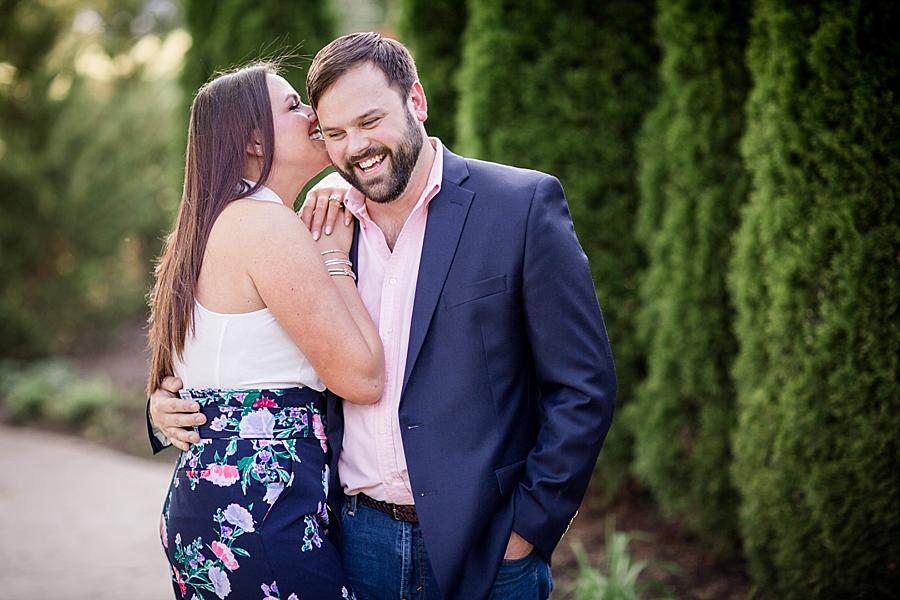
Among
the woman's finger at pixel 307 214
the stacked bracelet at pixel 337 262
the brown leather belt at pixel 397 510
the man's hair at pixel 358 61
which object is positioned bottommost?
the brown leather belt at pixel 397 510

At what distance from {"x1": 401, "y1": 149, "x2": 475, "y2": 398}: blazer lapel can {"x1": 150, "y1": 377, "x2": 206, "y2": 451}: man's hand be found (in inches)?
23.5

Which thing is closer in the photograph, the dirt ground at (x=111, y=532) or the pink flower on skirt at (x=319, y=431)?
the pink flower on skirt at (x=319, y=431)

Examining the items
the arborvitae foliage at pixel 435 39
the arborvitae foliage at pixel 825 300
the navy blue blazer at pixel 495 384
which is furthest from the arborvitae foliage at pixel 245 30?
the navy blue blazer at pixel 495 384

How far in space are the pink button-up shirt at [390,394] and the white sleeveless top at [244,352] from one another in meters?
0.21

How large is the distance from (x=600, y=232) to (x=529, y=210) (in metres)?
2.35

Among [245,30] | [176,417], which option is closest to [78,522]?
[245,30]

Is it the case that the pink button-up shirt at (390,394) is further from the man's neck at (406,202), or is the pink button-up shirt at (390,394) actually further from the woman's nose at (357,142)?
the woman's nose at (357,142)

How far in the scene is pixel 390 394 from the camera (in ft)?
7.62

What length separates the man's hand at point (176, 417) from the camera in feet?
7.67

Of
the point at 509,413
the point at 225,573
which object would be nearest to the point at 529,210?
the point at 509,413

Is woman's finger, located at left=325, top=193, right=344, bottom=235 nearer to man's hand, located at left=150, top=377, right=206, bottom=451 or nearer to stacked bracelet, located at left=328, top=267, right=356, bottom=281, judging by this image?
stacked bracelet, located at left=328, top=267, right=356, bottom=281

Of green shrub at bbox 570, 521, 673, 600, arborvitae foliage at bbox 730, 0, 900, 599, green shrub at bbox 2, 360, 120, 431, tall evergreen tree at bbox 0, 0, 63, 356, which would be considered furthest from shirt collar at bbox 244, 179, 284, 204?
tall evergreen tree at bbox 0, 0, 63, 356

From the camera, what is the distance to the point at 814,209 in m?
3.15

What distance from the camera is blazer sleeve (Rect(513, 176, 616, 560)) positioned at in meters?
2.20
